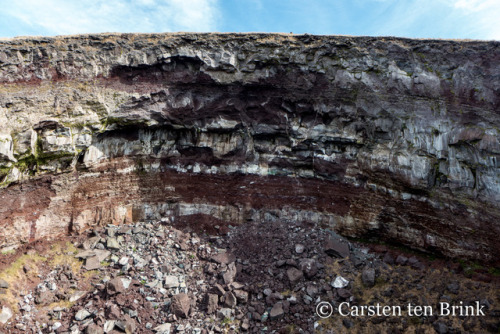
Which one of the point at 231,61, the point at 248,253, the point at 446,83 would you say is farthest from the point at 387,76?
the point at 248,253

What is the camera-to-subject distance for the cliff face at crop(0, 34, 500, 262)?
41.7 ft

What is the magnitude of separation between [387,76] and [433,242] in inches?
300

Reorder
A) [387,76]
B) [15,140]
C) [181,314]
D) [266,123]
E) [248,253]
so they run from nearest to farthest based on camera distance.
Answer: [181,314] → [15,140] → [248,253] → [387,76] → [266,123]

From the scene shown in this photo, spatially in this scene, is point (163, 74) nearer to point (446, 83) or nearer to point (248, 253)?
point (248, 253)

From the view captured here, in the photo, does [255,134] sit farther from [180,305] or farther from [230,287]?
[180,305]

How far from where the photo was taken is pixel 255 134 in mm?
15281

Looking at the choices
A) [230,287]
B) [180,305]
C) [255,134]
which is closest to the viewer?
[180,305]

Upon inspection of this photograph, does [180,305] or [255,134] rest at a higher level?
[255,134]

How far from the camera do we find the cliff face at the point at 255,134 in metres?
12.7

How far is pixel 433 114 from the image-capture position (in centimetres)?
1346

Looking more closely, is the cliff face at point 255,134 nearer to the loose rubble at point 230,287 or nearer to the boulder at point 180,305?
the loose rubble at point 230,287

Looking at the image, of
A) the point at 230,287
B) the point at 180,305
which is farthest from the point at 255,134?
the point at 180,305

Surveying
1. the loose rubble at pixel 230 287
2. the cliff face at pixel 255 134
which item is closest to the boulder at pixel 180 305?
the loose rubble at pixel 230 287

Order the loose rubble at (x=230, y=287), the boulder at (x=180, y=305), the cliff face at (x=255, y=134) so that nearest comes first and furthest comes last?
the loose rubble at (x=230, y=287), the boulder at (x=180, y=305), the cliff face at (x=255, y=134)
